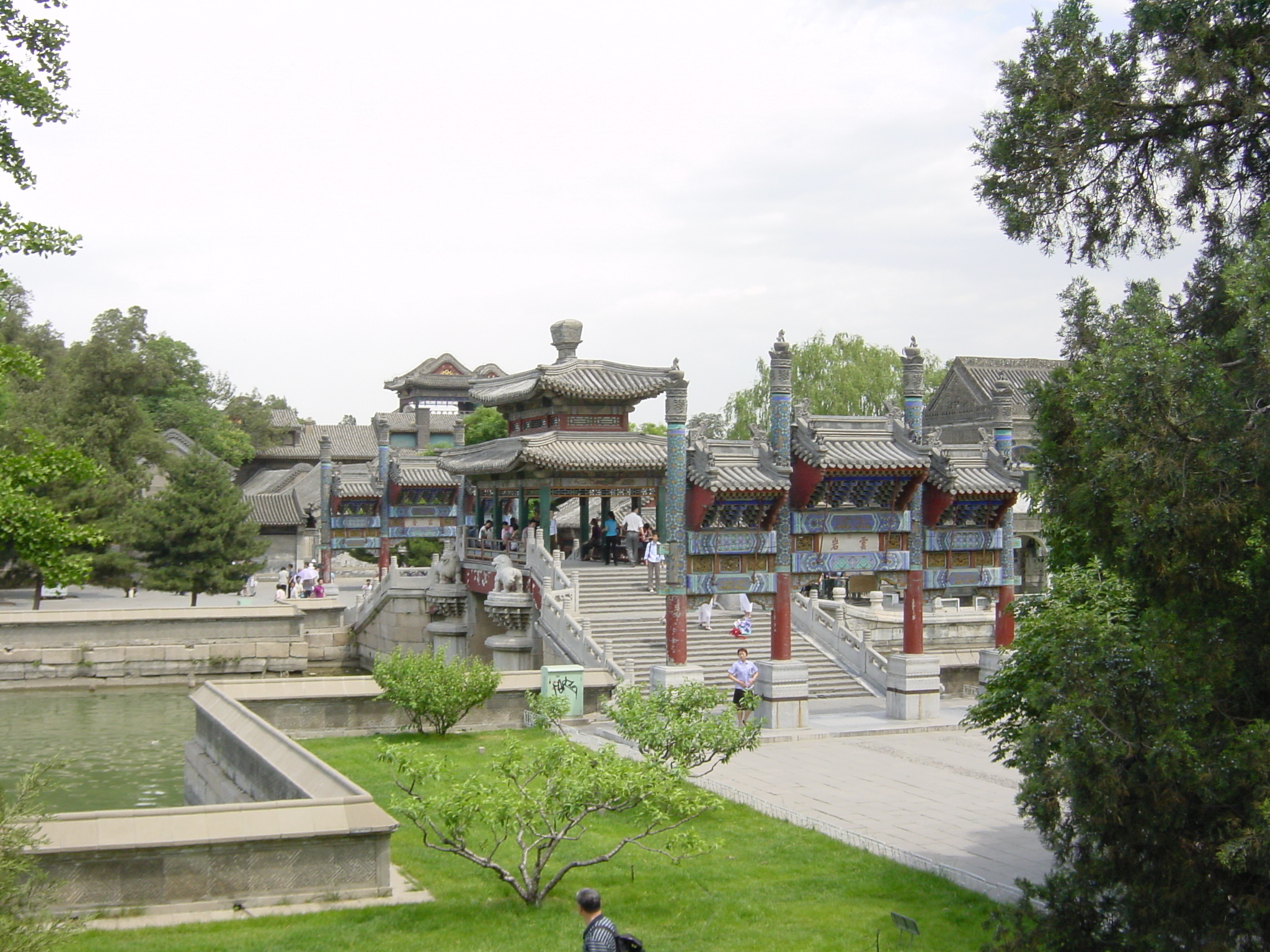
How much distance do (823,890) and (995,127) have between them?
6114mm

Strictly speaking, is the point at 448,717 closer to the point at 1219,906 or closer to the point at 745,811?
the point at 745,811

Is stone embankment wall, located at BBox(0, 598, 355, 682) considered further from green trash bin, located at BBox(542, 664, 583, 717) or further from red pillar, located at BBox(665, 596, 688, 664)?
red pillar, located at BBox(665, 596, 688, 664)

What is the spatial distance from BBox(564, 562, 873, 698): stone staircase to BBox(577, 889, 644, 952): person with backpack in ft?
39.1

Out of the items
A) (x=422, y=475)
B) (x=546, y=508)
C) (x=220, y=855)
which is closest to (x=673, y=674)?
(x=546, y=508)

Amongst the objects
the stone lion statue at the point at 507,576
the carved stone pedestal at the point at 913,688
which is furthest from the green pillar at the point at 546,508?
the carved stone pedestal at the point at 913,688

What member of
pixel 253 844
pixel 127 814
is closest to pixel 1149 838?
pixel 253 844

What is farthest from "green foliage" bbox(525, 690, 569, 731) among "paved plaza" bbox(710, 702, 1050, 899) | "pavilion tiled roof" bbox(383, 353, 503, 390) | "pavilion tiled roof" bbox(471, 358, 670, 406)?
"pavilion tiled roof" bbox(383, 353, 503, 390)

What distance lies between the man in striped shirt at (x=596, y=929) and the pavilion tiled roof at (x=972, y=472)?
43.8ft

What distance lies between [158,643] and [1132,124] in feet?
81.3

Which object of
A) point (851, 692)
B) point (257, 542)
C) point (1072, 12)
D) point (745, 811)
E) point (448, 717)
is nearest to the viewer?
point (1072, 12)

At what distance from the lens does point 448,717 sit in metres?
16.4

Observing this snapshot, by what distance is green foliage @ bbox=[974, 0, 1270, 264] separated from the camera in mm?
8297

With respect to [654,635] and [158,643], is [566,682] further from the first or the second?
[158,643]

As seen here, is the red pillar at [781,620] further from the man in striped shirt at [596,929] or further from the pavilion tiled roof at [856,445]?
the man in striped shirt at [596,929]
